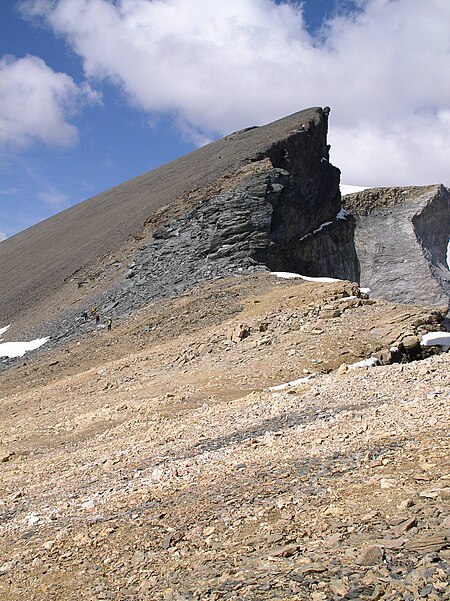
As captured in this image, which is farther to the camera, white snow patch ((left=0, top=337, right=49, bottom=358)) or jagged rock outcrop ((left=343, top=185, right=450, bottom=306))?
jagged rock outcrop ((left=343, top=185, right=450, bottom=306))

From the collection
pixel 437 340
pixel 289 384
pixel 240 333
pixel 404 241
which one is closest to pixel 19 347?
pixel 240 333

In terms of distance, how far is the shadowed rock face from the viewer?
24828 millimetres

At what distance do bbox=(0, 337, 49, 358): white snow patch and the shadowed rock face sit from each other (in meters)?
2.44

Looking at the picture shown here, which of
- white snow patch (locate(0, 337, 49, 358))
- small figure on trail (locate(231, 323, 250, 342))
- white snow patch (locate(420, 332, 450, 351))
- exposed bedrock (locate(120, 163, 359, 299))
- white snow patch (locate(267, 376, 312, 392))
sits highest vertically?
exposed bedrock (locate(120, 163, 359, 299))

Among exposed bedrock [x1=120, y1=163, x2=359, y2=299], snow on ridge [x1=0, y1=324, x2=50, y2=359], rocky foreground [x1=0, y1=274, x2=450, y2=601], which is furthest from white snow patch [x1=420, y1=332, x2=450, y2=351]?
snow on ridge [x1=0, y1=324, x2=50, y2=359]

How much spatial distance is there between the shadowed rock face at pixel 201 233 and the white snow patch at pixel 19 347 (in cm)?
244

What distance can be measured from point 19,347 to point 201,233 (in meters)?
9.13

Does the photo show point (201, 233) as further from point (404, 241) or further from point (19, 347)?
point (404, 241)

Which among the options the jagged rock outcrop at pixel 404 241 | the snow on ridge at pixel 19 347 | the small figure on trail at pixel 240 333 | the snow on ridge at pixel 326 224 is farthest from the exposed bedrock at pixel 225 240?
the jagged rock outcrop at pixel 404 241

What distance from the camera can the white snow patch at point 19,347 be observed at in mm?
23298

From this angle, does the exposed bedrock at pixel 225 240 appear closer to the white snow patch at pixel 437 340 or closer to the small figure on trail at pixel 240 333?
the small figure on trail at pixel 240 333

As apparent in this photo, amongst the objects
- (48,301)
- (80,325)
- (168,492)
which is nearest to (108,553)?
(168,492)

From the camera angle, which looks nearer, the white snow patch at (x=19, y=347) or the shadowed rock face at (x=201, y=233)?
the white snow patch at (x=19, y=347)

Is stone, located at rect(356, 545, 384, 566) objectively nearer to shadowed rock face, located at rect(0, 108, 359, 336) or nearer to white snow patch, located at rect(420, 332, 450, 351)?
white snow patch, located at rect(420, 332, 450, 351)
